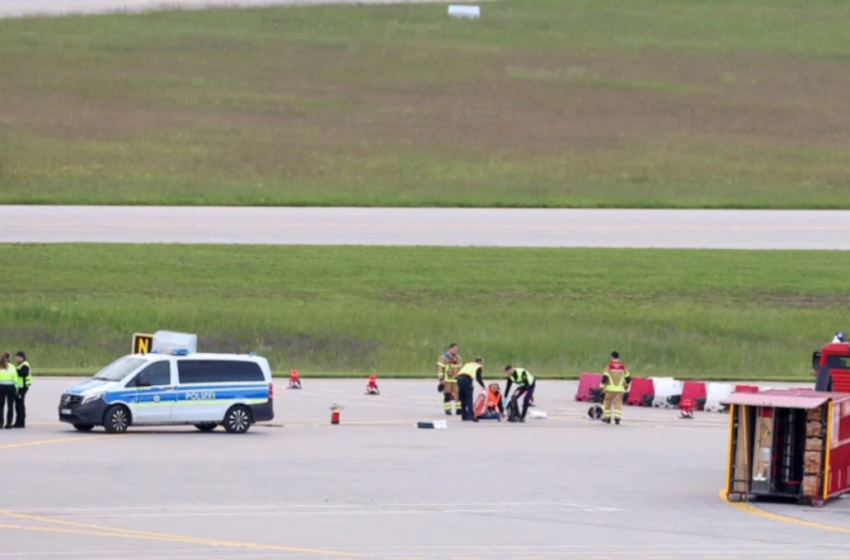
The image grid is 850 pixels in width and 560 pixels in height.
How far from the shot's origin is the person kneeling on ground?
35.3 metres

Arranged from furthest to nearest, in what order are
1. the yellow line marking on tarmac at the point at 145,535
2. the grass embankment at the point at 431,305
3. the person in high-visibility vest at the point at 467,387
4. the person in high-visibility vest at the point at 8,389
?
the grass embankment at the point at 431,305 → the person in high-visibility vest at the point at 467,387 → the person in high-visibility vest at the point at 8,389 → the yellow line marking on tarmac at the point at 145,535

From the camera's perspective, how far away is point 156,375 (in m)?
30.7

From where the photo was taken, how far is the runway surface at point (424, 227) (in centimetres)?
5169

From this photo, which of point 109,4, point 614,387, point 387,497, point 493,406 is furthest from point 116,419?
point 109,4

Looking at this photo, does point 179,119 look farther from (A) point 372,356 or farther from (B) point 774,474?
(B) point 774,474

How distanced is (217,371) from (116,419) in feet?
7.72

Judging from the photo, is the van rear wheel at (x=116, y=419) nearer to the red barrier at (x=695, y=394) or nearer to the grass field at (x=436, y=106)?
the red barrier at (x=695, y=394)

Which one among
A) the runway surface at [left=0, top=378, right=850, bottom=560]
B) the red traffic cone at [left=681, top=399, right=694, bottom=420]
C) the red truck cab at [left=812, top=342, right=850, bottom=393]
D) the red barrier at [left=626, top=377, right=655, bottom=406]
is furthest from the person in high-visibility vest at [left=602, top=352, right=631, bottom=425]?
the red truck cab at [left=812, top=342, right=850, bottom=393]

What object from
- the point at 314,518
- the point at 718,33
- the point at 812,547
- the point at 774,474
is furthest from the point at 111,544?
the point at 718,33

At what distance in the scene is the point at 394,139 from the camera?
68.2 meters

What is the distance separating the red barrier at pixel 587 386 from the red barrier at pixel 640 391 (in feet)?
3.61

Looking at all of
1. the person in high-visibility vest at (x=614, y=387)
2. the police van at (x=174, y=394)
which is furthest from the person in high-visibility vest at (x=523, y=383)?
the police van at (x=174, y=394)

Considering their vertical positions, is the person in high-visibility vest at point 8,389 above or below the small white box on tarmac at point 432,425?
above

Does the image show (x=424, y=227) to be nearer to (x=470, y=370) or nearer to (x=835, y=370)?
(x=470, y=370)
